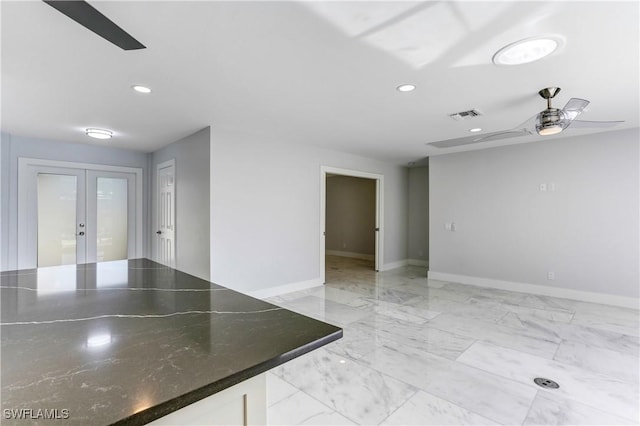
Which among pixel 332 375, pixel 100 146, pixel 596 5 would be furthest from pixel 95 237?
pixel 596 5

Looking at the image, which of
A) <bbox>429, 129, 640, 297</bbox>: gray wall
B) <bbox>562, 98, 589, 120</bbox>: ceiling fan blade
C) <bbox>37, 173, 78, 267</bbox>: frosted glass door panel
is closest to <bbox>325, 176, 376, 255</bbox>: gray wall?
<bbox>429, 129, 640, 297</bbox>: gray wall

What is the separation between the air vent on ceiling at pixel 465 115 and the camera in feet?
11.5

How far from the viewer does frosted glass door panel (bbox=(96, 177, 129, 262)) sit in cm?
555

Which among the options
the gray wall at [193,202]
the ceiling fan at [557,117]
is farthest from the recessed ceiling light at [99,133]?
the ceiling fan at [557,117]

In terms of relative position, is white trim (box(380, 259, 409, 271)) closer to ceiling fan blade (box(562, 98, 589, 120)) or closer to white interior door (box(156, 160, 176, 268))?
white interior door (box(156, 160, 176, 268))

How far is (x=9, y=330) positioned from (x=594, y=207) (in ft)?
20.1

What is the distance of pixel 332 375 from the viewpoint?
8.30 feet

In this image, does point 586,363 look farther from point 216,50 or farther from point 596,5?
point 216,50

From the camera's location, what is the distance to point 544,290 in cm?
497

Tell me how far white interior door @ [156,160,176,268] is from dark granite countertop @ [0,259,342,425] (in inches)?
140

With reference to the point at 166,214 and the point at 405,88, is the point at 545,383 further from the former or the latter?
the point at 166,214

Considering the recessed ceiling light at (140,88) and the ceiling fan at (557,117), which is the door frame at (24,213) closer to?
the recessed ceiling light at (140,88)

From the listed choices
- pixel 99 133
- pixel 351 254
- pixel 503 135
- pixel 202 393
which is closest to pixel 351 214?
pixel 351 254

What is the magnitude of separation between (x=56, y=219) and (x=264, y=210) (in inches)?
136
